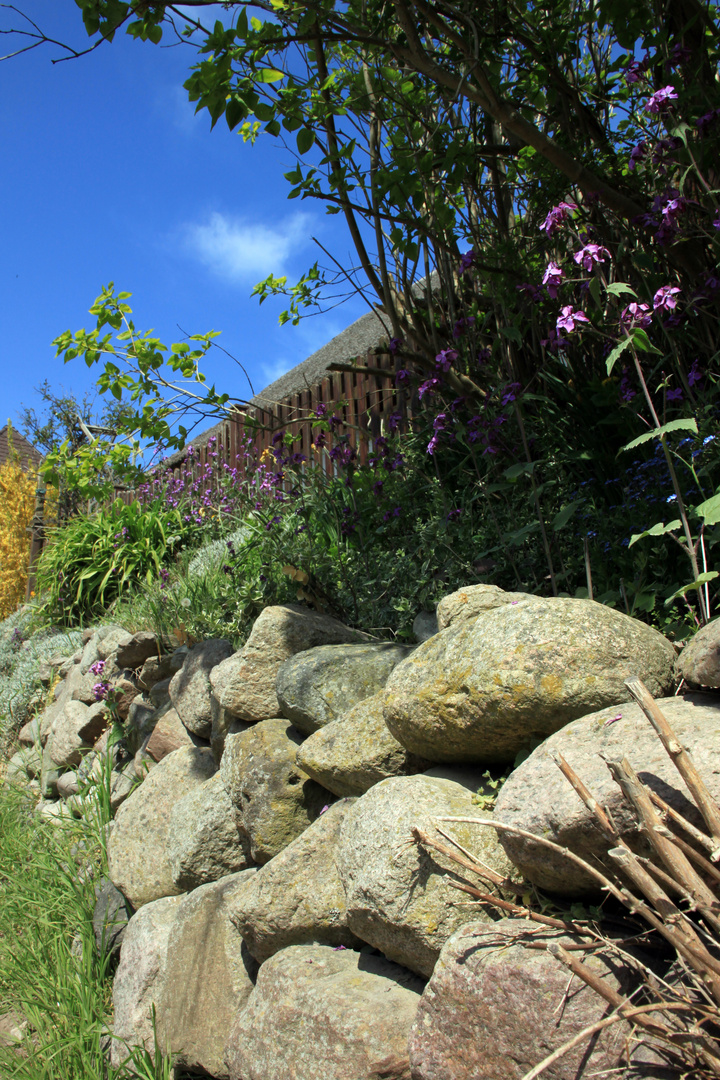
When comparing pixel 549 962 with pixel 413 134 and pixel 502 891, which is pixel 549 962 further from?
pixel 413 134

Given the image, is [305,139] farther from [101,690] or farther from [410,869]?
[101,690]

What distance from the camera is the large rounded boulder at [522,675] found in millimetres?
1897

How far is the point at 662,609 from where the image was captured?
2.52 meters

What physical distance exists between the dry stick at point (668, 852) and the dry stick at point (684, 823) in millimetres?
43

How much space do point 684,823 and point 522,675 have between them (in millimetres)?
578

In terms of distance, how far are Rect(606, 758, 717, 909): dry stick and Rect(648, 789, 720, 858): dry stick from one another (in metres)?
0.04

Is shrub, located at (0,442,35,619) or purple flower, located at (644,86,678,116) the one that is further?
shrub, located at (0,442,35,619)

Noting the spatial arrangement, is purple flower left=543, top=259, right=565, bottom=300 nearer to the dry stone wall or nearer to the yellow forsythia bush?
the dry stone wall

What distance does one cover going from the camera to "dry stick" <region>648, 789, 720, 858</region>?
137 centimetres

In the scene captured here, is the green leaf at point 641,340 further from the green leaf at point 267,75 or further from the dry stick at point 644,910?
the green leaf at point 267,75

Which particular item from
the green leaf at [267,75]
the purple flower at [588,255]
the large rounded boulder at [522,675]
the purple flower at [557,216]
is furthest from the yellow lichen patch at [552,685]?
the green leaf at [267,75]

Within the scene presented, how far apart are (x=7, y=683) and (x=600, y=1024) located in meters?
6.89

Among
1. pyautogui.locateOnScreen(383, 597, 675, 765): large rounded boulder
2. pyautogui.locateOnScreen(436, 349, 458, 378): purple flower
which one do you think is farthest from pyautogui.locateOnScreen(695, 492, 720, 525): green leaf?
pyautogui.locateOnScreen(436, 349, 458, 378): purple flower

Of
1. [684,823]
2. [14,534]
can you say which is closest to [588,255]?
[684,823]
